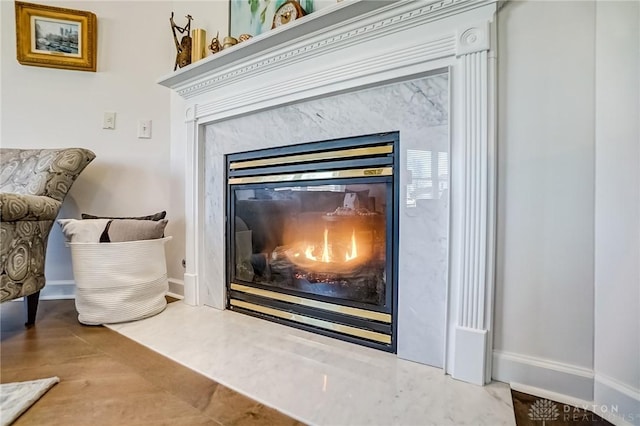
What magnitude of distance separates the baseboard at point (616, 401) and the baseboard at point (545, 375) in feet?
0.08

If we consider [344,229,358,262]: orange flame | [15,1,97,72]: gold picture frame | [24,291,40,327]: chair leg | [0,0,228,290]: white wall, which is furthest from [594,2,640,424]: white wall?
[15,1,97,72]: gold picture frame

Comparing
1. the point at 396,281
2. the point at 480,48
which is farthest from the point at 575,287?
the point at 480,48

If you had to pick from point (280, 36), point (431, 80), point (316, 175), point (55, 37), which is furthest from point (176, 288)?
point (431, 80)

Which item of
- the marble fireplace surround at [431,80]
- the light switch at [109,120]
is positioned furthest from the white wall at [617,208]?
the light switch at [109,120]

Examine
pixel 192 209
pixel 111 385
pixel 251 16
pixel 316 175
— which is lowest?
pixel 111 385

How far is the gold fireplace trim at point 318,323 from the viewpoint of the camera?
4.16 feet

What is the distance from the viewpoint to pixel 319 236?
1.50 m

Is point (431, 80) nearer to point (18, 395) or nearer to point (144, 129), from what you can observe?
point (18, 395)

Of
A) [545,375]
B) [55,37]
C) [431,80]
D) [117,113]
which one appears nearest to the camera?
[545,375]

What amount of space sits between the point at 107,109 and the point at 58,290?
1.20m

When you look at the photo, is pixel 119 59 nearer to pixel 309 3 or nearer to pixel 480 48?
pixel 309 3

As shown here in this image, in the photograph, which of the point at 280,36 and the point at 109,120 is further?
the point at 109,120

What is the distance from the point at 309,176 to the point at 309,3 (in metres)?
0.81

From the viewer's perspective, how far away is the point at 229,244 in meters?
1.77
